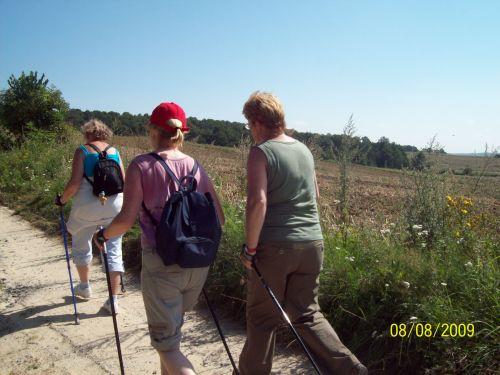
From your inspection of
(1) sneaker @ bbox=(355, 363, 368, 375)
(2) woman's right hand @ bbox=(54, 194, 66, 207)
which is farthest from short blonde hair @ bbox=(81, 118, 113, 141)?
(1) sneaker @ bbox=(355, 363, 368, 375)

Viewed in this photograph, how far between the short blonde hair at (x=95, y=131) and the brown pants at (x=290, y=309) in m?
2.23

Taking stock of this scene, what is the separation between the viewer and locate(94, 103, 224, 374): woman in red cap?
2496 mm

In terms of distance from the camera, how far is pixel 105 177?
13.1 feet

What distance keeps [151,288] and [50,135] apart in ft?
44.6

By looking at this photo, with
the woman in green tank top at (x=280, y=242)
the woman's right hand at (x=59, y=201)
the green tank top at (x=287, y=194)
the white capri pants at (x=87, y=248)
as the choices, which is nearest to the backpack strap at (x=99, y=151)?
the woman's right hand at (x=59, y=201)

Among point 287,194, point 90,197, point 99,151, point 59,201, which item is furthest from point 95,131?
point 287,194

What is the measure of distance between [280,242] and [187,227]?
1.90 ft

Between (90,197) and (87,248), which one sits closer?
(90,197)

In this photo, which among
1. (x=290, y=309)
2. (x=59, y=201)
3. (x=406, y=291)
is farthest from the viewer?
(x=59, y=201)

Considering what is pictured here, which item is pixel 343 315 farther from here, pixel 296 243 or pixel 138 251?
pixel 138 251

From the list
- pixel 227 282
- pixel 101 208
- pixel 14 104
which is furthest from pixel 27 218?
pixel 14 104
